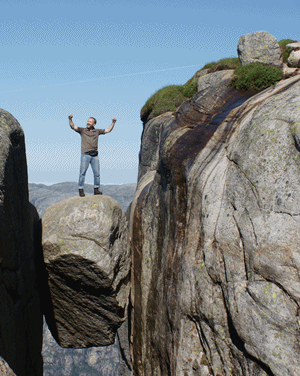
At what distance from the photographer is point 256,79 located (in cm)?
1783

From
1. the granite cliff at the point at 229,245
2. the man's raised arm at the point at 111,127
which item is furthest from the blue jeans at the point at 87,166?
the granite cliff at the point at 229,245

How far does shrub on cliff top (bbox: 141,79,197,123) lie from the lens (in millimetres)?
28469

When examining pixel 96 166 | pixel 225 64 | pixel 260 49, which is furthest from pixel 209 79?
pixel 96 166

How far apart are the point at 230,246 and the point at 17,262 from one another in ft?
28.3

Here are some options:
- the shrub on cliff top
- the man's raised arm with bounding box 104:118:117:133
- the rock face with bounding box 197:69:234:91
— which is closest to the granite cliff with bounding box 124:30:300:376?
the man's raised arm with bounding box 104:118:117:133

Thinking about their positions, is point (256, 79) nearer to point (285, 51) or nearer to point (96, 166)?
point (285, 51)

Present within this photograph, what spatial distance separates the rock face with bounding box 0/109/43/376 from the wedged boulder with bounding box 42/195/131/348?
1232 mm

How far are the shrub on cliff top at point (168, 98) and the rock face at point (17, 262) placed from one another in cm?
1553

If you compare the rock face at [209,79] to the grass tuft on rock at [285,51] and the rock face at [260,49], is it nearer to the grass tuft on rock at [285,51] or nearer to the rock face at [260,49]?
the rock face at [260,49]

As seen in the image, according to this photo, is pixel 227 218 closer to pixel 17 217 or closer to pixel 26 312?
pixel 17 217

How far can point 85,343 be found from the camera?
19.1 meters

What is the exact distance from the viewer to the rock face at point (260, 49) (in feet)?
68.1

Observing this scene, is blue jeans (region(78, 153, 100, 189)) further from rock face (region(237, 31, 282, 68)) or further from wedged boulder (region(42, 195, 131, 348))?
rock face (region(237, 31, 282, 68))

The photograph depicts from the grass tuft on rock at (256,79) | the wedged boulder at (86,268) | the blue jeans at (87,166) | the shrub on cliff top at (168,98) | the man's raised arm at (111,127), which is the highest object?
the shrub on cliff top at (168,98)
